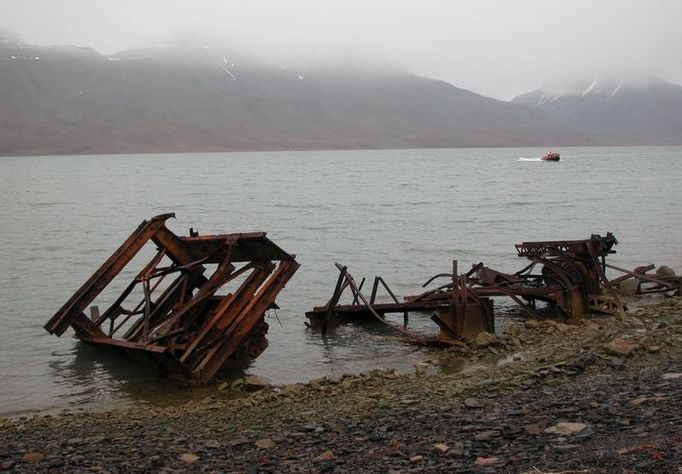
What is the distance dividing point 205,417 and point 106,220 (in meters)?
31.9

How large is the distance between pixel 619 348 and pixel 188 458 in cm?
564

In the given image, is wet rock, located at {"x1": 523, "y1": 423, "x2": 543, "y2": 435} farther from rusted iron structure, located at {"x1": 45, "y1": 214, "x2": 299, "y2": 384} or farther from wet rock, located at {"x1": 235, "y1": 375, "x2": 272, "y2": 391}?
rusted iron structure, located at {"x1": 45, "y1": 214, "x2": 299, "y2": 384}

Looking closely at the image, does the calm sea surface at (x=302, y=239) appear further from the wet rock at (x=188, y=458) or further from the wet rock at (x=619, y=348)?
the wet rock at (x=188, y=458)

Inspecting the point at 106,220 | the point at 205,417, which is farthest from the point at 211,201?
the point at 205,417

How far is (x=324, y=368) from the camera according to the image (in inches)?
449

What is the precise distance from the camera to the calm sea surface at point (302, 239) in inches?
447

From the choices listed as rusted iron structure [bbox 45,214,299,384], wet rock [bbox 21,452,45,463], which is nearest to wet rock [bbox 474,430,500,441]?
wet rock [bbox 21,452,45,463]

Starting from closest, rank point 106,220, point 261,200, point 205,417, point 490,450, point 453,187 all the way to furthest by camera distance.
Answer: point 490,450 < point 205,417 < point 106,220 < point 261,200 < point 453,187

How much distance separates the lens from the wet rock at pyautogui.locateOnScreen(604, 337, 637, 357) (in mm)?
9742

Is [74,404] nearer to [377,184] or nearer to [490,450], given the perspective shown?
[490,450]

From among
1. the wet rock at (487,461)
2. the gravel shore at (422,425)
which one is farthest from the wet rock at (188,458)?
the wet rock at (487,461)

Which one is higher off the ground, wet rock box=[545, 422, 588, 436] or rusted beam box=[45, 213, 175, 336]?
rusted beam box=[45, 213, 175, 336]

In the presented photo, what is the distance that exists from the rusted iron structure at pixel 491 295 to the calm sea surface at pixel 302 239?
487mm

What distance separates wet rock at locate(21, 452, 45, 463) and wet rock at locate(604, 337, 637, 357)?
21.6 feet
